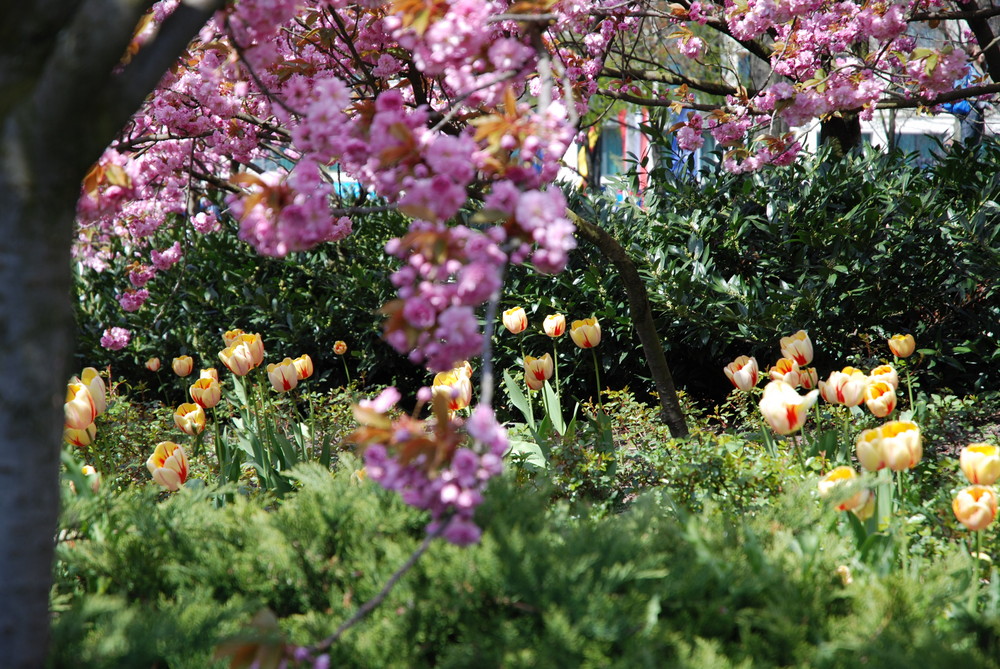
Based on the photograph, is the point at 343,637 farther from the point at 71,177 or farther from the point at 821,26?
the point at 821,26

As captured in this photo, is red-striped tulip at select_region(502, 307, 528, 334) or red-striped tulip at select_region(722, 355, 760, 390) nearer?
red-striped tulip at select_region(722, 355, 760, 390)

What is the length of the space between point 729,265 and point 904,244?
2.72ft

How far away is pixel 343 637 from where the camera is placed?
170 centimetres

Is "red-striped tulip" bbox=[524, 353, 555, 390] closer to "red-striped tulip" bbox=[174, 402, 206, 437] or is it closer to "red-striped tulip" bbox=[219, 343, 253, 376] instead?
"red-striped tulip" bbox=[219, 343, 253, 376]

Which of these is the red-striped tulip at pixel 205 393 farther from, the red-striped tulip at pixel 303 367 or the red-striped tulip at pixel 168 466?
the red-striped tulip at pixel 168 466

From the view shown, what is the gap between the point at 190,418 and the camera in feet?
9.86

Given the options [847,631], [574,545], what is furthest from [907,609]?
[574,545]

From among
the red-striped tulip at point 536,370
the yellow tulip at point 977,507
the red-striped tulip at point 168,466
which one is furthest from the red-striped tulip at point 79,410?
the yellow tulip at point 977,507

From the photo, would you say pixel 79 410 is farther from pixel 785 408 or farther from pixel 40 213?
pixel 785 408

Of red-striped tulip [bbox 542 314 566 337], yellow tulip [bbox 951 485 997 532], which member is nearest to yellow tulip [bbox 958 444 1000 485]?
yellow tulip [bbox 951 485 997 532]

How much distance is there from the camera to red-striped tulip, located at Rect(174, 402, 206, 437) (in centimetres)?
300

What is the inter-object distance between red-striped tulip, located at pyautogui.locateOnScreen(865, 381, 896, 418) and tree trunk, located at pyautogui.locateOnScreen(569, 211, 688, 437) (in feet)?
3.45

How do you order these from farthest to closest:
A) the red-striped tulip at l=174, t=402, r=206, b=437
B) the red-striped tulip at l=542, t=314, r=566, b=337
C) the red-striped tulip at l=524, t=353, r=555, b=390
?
1. the red-striped tulip at l=542, t=314, r=566, b=337
2. the red-striped tulip at l=524, t=353, r=555, b=390
3. the red-striped tulip at l=174, t=402, r=206, b=437

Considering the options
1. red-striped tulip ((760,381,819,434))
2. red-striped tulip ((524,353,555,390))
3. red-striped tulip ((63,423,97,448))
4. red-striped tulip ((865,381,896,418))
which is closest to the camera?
red-striped tulip ((760,381,819,434))
